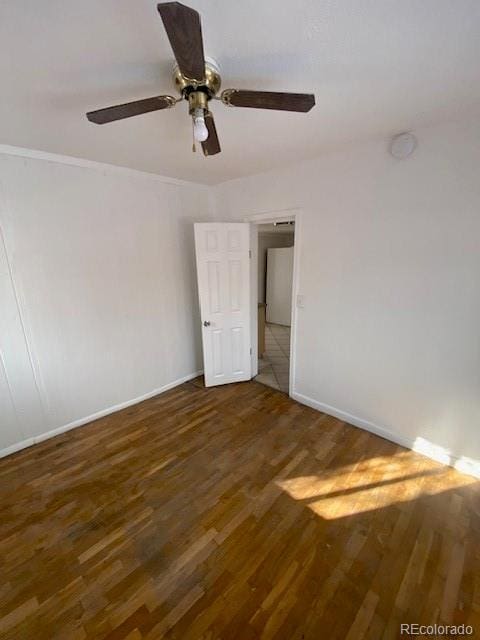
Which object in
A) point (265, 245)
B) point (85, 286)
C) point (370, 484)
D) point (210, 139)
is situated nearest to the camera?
point (210, 139)

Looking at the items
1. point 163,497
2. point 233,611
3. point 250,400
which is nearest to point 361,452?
point 250,400

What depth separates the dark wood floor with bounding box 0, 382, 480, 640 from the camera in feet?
3.95

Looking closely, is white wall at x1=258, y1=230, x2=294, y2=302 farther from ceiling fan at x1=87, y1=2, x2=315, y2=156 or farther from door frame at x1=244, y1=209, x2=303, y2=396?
ceiling fan at x1=87, y1=2, x2=315, y2=156

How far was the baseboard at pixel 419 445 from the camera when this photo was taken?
2.00 m

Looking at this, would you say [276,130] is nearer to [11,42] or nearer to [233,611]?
[11,42]

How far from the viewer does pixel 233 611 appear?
1218 mm

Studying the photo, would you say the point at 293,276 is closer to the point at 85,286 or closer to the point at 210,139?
the point at 210,139

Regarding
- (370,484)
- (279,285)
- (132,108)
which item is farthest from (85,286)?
(279,285)

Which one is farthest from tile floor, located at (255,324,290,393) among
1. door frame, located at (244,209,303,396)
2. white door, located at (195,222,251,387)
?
white door, located at (195,222,251,387)

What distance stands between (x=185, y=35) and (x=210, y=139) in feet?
2.04

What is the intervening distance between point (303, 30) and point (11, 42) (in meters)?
1.12

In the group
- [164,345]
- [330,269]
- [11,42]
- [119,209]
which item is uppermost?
[11,42]

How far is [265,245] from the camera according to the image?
620 cm

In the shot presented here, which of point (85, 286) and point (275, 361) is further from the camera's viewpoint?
point (275, 361)
